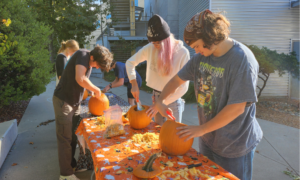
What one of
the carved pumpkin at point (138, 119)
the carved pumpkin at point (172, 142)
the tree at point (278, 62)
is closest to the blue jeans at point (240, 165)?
the carved pumpkin at point (172, 142)

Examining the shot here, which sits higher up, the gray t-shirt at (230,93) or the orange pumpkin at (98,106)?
the gray t-shirt at (230,93)

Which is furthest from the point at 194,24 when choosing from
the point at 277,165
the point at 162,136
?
the point at 277,165

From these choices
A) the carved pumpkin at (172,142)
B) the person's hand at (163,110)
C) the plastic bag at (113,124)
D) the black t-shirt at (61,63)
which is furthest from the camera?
the black t-shirt at (61,63)

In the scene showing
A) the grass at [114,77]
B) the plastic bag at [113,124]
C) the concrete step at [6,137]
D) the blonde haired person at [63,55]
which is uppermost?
the blonde haired person at [63,55]

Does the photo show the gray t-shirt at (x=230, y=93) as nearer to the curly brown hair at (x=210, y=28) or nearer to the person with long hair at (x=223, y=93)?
the person with long hair at (x=223, y=93)

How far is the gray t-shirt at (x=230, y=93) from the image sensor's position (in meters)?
1.29

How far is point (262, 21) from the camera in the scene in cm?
805

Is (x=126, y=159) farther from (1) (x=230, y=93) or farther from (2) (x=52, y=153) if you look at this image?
(2) (x=52, y=153)

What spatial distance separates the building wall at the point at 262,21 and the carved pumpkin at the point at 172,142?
24.1 feet

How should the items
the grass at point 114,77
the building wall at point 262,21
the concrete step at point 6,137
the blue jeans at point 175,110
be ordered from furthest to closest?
1. the grass at point 114,77
2. the building wall at point 262,21
3. the concrete step at point 6,137
4. the blue jeans at point 175,110

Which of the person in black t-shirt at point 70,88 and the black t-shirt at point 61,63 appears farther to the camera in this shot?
the black t-shirt at point 61,63

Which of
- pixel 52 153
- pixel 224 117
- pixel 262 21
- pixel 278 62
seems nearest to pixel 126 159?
pixel 224 117

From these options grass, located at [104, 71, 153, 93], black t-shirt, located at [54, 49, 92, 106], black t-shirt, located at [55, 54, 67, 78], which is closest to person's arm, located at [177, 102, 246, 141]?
black t-shirt, located at [54, 49, 92, 106]

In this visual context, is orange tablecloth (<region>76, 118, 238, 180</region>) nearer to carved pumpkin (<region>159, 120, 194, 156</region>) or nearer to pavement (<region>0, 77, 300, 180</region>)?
carved pumpkin (<region>159, 120, 194, 156</region>)
